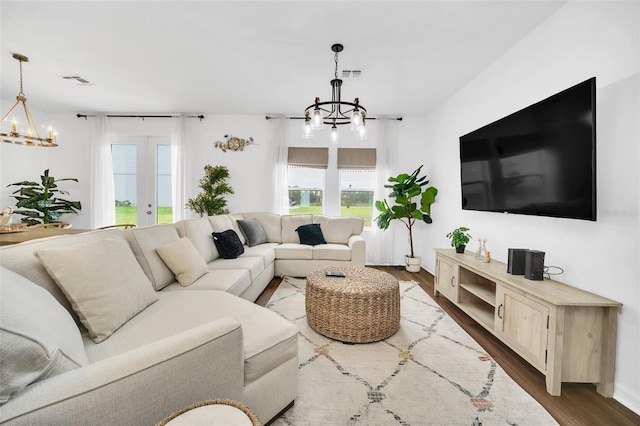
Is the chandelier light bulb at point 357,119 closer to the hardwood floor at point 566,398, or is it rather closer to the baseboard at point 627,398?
the hardwood floor at point 566,398

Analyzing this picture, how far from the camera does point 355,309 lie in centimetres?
212

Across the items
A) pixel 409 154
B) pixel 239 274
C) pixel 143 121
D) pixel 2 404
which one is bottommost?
pixel 239 274

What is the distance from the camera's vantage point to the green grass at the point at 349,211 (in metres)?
5.07

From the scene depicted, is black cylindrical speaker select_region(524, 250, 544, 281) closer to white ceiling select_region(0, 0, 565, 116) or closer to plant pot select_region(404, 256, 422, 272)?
white ceiling select_region(0, 0, 565, 116)

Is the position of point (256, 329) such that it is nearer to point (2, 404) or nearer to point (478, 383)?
point (2, 404)

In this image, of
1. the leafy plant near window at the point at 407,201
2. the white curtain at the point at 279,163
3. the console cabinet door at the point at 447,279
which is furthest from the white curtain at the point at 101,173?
the console cabinet door at the point at 447,279

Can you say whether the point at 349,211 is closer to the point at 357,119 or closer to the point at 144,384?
the point at 357,119

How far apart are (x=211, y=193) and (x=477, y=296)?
13.9 ft

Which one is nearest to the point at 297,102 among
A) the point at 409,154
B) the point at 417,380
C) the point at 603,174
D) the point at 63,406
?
the point at 409,154

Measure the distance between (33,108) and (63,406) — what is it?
20.8ft

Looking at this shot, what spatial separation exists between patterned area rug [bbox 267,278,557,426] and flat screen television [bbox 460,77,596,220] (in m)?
1.22

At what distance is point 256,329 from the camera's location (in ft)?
4.56

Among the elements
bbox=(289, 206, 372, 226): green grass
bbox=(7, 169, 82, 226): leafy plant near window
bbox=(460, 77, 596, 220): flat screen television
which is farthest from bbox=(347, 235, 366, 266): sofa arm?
bbox=(7, 169, 82, 226): leafy plant near window

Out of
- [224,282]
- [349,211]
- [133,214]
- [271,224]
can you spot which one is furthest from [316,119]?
[133,214]
